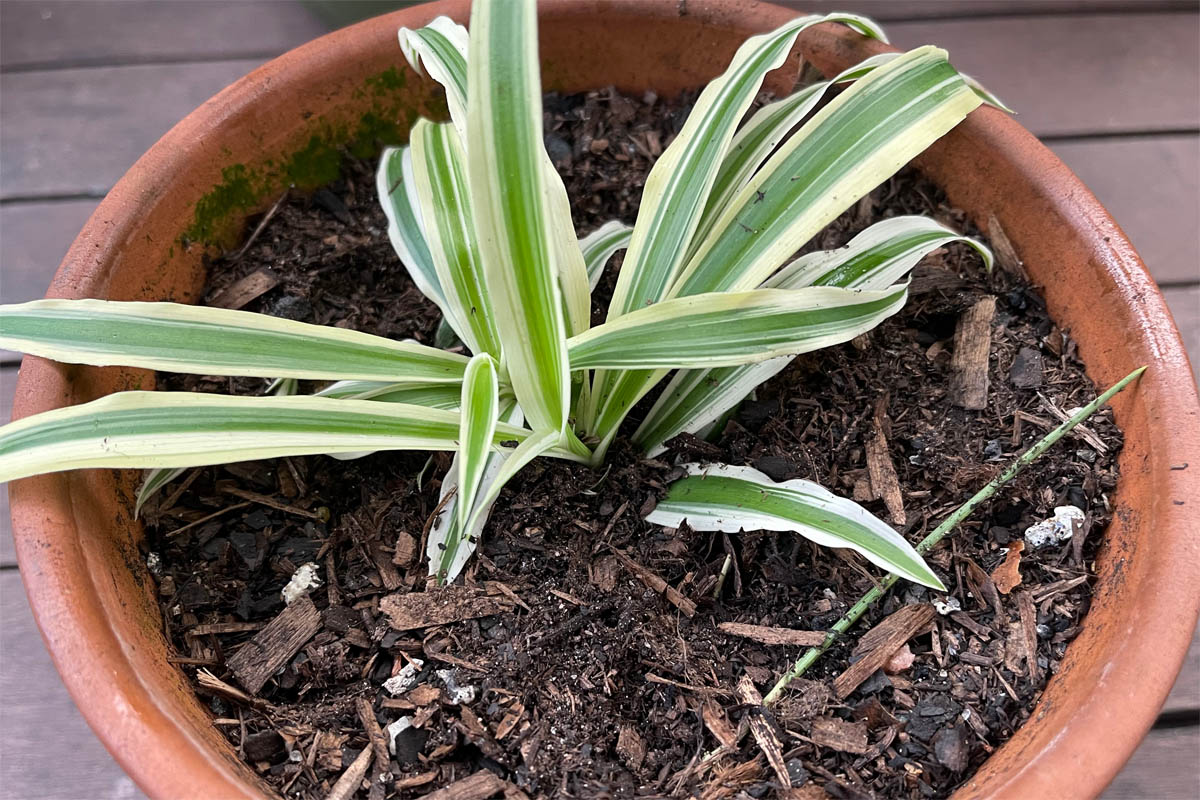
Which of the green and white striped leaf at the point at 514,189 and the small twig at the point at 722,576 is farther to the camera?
the small twig at the point at 722,576

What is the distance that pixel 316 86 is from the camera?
106 cm

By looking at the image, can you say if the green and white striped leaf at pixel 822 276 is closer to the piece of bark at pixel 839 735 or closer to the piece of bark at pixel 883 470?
the piece of bark at pixel 883 470

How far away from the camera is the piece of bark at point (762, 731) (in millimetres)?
770

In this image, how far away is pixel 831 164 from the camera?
0.84 metres

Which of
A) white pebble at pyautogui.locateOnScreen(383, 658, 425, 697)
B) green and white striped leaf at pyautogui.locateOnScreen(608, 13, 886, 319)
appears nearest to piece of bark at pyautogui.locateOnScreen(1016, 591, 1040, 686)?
green and white striped leaf at pyautogui.locateOnScreen(608, 13, 886, 319)

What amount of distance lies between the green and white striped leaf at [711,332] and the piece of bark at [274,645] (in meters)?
0.39

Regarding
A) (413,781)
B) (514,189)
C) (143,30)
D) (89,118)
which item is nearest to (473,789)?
(413,781)

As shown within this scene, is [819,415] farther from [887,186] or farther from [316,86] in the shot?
[316,86]

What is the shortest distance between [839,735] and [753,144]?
0.61 meters

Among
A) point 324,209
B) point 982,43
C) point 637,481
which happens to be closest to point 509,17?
point 637,481

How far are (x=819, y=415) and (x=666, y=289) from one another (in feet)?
0.79

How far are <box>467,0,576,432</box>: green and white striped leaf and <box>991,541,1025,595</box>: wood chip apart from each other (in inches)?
18.7

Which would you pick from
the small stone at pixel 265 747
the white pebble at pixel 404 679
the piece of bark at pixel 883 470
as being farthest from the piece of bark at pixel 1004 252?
the small stone at pixel 265 747

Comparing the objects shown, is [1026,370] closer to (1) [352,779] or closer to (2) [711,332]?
(2) [711,332]
